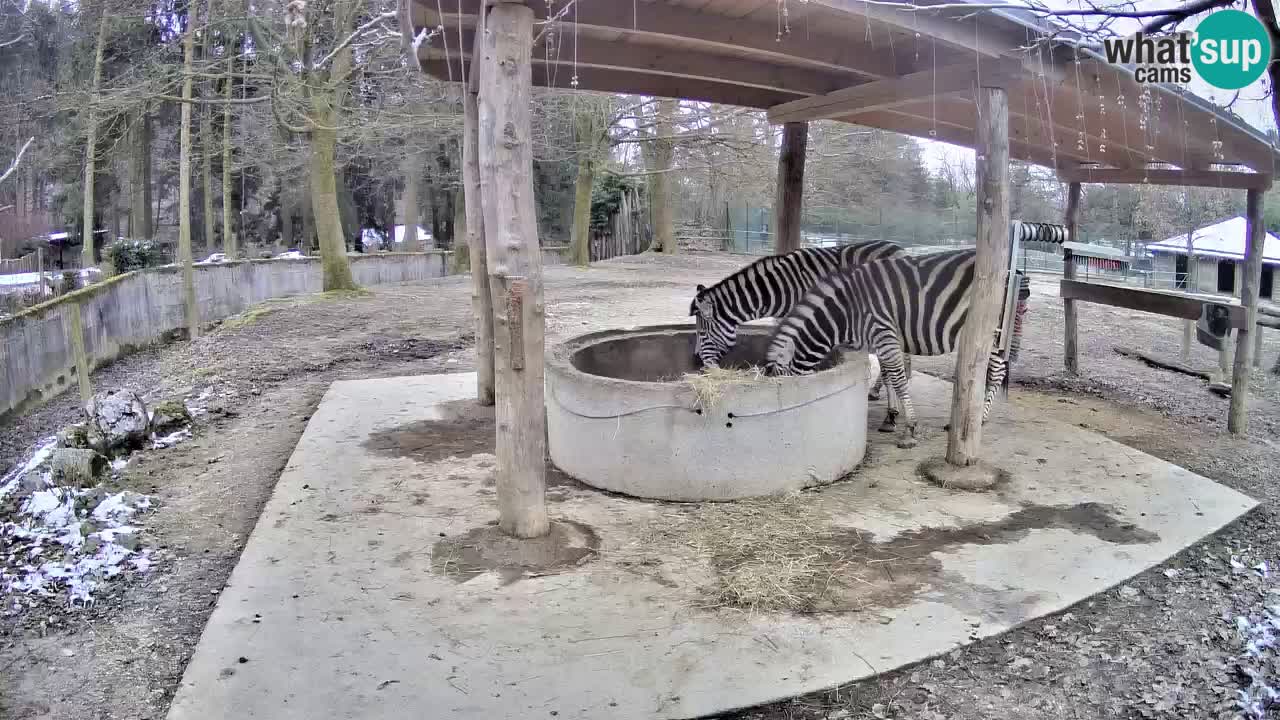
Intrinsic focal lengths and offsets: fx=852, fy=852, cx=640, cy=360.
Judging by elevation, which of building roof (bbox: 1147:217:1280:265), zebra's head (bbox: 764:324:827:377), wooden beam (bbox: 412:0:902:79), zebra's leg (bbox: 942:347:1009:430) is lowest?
zebra's leg (bbox: 942:347:1009:430)

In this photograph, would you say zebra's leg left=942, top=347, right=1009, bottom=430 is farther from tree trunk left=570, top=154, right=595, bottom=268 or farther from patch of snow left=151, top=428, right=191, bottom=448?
tree trunk left=570, top=154, right=595, bottom=268

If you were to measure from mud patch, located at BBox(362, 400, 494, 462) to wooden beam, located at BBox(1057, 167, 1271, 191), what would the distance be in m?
6.65

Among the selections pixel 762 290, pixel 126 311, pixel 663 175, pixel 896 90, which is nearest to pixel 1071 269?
pixel 762 290

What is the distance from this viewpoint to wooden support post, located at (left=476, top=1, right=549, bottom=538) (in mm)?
4145

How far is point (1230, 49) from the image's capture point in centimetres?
365

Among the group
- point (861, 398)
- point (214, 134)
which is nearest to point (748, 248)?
point (214, 134)

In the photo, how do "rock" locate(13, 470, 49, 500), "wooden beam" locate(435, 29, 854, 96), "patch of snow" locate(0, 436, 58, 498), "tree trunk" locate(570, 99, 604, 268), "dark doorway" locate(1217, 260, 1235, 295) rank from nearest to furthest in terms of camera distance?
"rock" locate(13, 470, 49, 500), "wooden beam" locate(435, 29, 854, 96), "patch of snow" locate(0, 436, 58, 498), "dark doorway" locate(1217, 260, 1235, 295), "tree trunk" locate(570, 99, 604, 268)

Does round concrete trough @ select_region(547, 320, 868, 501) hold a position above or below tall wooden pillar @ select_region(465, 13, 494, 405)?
below

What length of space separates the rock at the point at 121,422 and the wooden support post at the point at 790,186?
222 inches

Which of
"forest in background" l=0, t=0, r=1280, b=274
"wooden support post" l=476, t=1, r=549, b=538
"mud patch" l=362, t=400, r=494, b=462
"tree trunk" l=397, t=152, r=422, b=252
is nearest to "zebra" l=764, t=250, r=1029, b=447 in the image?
"mud patch" l=362, t=400, r=494, b=462

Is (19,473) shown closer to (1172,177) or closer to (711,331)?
(711,331)

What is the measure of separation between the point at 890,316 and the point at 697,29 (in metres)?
2.69

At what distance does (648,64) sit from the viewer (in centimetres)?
632

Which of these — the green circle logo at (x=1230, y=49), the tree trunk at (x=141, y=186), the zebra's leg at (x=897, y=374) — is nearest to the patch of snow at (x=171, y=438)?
the zebra's leg at (x=897, y=374)
